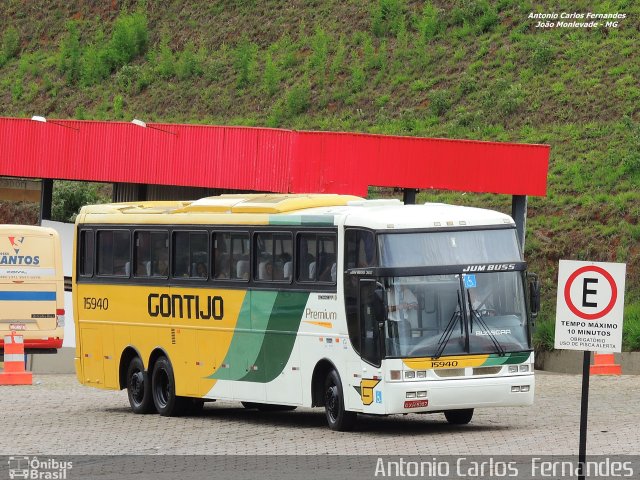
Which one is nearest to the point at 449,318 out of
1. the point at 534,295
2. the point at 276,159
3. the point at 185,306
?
the point at 534,295

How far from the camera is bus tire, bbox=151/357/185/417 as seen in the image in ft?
72.6

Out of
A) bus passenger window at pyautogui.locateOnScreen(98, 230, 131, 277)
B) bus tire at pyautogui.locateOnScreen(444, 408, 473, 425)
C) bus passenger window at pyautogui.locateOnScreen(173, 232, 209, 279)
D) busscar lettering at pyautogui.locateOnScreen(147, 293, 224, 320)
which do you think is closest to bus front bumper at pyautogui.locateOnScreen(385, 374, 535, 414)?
bus tire at pyautogui.locateOnScreen(444, 408, 473, 425)

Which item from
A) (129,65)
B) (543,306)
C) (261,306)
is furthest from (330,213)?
(129,65)

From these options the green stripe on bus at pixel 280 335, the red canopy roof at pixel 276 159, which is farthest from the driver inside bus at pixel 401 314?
the red canopy roof at pixel 276 159

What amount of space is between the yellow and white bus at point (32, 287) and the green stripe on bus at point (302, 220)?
465 inches

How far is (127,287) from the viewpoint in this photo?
75.6ft

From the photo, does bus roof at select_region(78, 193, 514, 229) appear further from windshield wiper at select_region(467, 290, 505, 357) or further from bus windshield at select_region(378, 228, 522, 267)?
windshield wiper at select_region(467, 290, 505, 357)

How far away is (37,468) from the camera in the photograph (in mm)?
14930

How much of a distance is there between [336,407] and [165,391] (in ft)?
14.8

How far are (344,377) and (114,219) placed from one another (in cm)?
660

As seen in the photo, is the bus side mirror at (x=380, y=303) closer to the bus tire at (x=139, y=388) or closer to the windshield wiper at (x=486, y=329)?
the windshield wiper at (x=486, y=329)

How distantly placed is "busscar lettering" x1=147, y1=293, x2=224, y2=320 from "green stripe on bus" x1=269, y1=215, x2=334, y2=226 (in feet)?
5.26

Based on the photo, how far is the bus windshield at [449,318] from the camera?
18000 mm

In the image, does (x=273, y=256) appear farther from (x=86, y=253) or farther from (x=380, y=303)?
(x=86, y=253)
